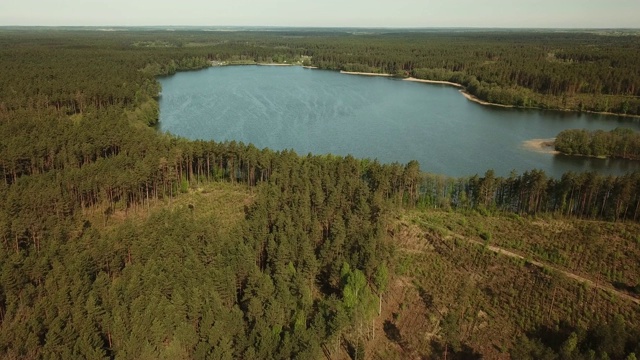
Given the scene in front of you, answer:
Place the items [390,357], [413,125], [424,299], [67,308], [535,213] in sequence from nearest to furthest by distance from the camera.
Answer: [67,308]
[390,357]
[424,299]
[535,213]
[413,125]

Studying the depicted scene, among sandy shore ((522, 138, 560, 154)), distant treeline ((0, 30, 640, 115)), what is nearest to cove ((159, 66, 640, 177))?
sandy shore ((522, 138, 560, 154))

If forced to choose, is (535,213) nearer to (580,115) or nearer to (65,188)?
(65,188)

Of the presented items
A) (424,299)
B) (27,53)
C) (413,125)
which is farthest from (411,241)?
(27,53)

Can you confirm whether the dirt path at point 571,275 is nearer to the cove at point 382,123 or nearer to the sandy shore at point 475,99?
the cove at point 382,123

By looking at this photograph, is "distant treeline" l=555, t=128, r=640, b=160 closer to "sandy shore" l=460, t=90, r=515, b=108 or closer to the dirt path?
"sandy shore" l=460, t=90, r=515, b=108

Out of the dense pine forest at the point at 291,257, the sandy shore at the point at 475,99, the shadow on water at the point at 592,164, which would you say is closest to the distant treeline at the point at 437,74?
the sandy shore at the point at 475,99

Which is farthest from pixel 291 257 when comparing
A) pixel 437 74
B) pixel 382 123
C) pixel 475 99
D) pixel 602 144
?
pixel 437 74

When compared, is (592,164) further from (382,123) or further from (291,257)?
(291,257)
